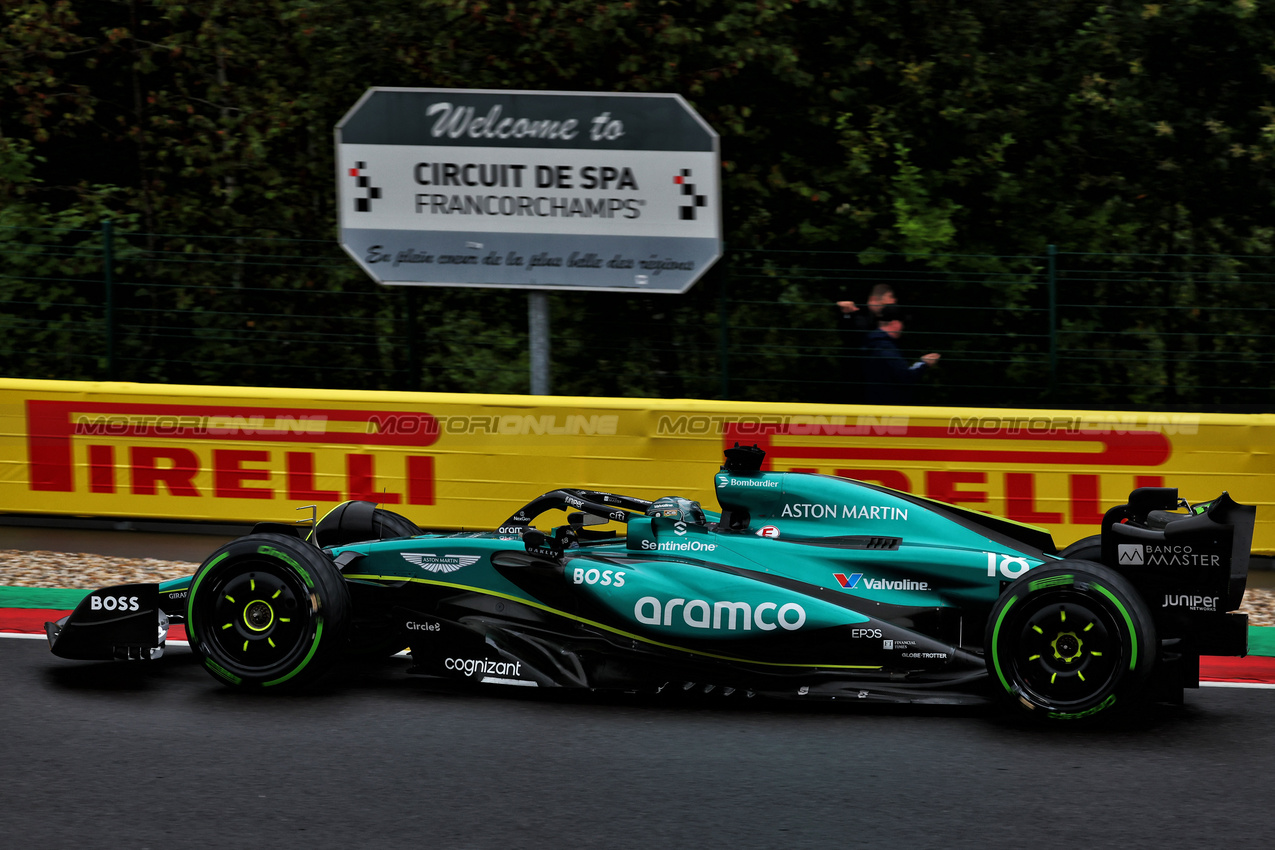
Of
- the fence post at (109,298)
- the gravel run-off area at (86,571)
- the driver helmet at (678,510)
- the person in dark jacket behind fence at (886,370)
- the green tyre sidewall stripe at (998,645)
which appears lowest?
the gravel run-off area at (86,571)

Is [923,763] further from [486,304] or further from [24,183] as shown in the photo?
[24,183]

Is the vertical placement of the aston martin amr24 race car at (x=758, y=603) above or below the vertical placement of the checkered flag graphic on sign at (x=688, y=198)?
below

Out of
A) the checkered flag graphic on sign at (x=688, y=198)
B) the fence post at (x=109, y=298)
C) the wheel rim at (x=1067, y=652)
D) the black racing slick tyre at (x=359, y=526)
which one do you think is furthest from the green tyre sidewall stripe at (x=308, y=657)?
the checkered flag graphic on sign at (x=688, y=198)

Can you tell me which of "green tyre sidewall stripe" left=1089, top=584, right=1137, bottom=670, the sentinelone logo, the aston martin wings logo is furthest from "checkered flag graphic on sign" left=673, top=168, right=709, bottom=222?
"green tyre sidewall stripe" left=1089, top=584, right=1137, bottom=670

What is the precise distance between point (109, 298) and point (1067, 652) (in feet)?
24.5

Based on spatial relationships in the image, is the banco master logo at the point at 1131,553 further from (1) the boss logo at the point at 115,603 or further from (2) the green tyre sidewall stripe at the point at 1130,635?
(1) the boss logo at the point at 115,603

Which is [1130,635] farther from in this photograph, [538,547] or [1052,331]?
[1052,331]

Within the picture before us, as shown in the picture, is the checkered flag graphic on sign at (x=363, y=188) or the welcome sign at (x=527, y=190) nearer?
the welcome sign at (x=527, y=190)

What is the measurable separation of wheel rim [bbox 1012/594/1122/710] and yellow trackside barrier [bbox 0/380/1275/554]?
3113 millimetres

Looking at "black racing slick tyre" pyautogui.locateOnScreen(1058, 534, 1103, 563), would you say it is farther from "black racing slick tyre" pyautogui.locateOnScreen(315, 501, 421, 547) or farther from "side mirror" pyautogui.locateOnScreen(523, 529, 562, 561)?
"black racing slick tyre" pyautogui.locateOnScreen(315, 501, 421, 547)

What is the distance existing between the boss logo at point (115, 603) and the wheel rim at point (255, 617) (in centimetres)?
38

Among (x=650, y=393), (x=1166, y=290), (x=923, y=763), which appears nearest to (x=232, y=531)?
(x=650, y=393)

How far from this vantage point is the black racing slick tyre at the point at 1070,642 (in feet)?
18.3

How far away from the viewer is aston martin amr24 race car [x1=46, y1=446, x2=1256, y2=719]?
567 centimetres
